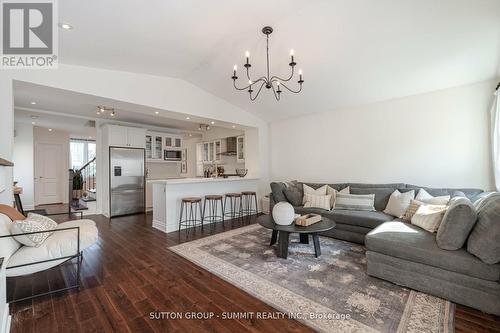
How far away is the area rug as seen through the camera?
Answer: 5.84 ft

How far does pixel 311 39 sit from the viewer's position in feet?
9.93

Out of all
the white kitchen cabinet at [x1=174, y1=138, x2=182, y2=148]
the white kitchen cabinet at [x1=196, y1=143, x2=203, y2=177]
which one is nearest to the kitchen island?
the white kitchen cabinet at [x1=174, y1=138, x2=182, y2=148]

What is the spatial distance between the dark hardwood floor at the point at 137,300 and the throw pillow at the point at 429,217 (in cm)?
86

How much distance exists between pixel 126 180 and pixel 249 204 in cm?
333

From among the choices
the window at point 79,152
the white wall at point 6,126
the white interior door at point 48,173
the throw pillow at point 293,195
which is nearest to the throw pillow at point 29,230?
the white wall at point 6,126

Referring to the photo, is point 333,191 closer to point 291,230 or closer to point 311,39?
point 291,230

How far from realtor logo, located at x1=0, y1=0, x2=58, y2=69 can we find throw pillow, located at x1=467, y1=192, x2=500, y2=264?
440cm

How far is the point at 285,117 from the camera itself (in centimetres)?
566

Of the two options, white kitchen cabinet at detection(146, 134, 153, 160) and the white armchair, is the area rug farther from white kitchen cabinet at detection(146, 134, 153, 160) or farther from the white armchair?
white kitchen cabinet at detection(146, 134, 153, 160)

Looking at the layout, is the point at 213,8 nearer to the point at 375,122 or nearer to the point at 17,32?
the point at 17,32

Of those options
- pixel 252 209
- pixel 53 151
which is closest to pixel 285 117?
pixel 252 209

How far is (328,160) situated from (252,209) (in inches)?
90.5

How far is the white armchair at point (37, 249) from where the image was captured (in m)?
2.00

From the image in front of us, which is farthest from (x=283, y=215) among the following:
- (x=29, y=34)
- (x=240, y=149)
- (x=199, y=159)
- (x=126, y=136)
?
(x=199, y=159)
